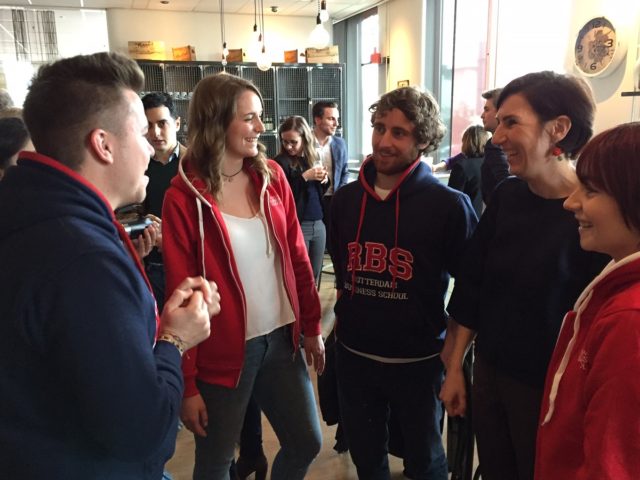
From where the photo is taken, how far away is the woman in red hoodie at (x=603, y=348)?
75cm

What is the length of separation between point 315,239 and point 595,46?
245 cm

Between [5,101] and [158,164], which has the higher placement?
[5,101]

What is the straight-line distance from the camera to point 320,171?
11.6ft

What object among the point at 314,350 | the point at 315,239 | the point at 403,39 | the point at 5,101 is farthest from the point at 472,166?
the point at 403,39

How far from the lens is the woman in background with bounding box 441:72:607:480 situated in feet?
4.00

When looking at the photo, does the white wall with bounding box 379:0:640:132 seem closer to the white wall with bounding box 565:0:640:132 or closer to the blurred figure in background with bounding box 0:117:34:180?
the white wall with bounding box 565:0:640:132

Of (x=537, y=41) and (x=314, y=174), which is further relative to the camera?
(x=537, y=41)

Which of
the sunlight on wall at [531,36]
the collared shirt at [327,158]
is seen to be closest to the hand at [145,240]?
the collared shirt at [327,158]

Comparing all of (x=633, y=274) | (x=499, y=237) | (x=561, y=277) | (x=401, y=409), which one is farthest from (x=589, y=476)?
(x=401, y=409)

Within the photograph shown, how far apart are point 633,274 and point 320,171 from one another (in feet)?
9.24

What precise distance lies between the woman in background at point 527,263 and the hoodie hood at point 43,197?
977mm

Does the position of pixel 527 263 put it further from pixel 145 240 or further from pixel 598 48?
pixel 598 48

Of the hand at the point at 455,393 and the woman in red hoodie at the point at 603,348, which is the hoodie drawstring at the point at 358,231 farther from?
the woman in red hoodie at the point at 603,348

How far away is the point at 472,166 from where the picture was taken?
134 inches
